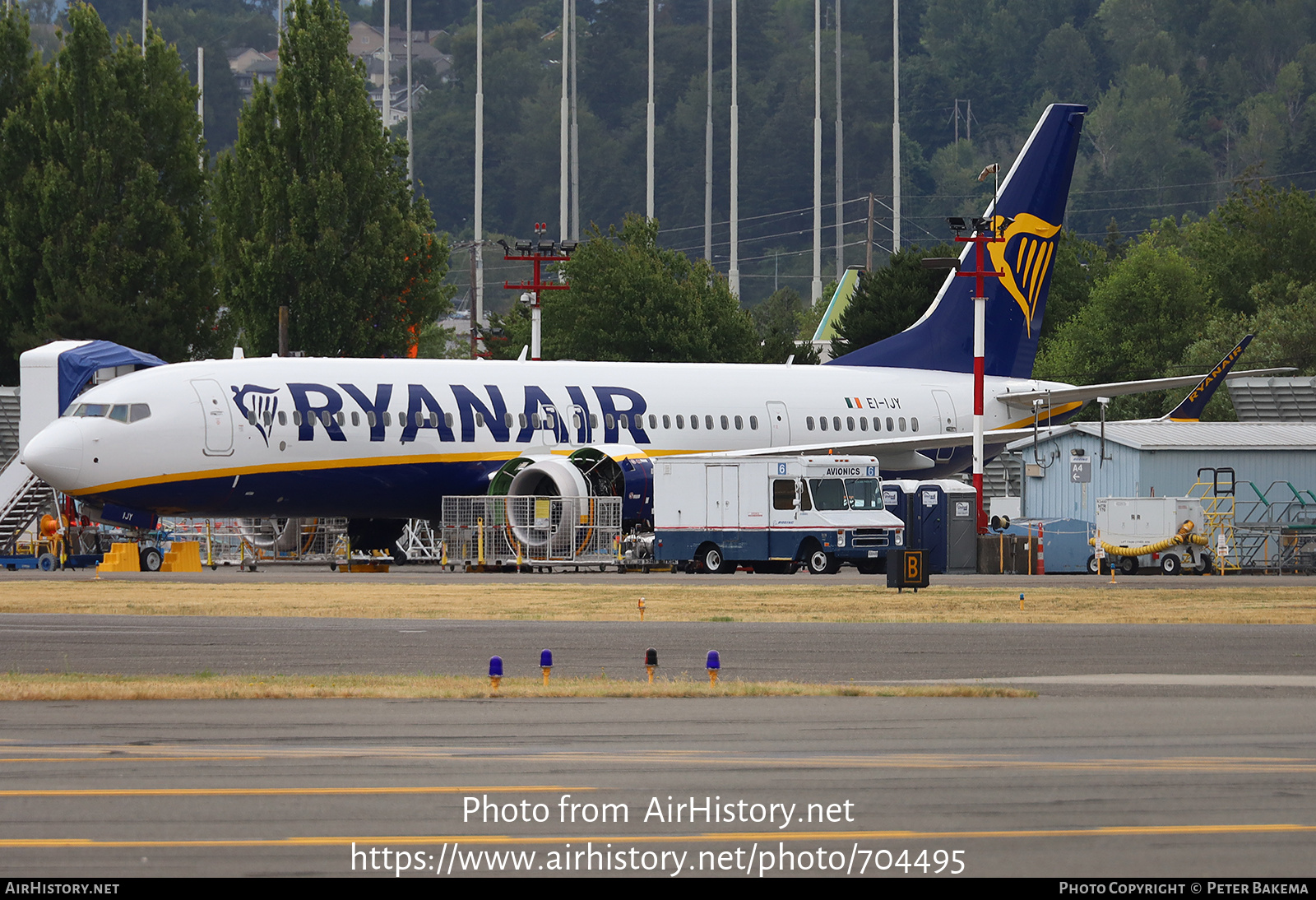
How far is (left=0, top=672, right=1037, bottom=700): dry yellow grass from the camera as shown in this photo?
16.2 meters

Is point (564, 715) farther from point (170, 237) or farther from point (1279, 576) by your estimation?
point (170, 237)

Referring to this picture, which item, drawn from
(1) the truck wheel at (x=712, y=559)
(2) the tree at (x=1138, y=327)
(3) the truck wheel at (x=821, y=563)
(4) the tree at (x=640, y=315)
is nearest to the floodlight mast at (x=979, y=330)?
(3) the truck wheel at (x=821, y=563)

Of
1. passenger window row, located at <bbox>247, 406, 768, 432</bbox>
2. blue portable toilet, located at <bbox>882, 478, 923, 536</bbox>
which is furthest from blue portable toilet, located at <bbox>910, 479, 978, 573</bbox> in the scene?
passenger window row, located at <bbox>247, 406, 768, 432</bbox>

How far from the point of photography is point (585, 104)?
178m

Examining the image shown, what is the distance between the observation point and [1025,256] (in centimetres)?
5128

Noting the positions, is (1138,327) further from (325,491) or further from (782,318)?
(325,491)

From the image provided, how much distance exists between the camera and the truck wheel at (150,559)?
42.4 meters

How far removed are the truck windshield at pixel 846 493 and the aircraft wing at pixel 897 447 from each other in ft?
6.35

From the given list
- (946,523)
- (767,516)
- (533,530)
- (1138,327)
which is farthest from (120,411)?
(1138,327)

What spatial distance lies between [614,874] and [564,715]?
246 inches

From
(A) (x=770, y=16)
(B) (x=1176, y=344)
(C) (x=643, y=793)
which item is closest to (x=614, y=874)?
(C) (x=643, y=793)

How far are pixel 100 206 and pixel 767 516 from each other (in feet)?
107

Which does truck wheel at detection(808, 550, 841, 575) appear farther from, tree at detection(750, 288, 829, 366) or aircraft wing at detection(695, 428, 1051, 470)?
tree at detection(750, 288, 829, 366)

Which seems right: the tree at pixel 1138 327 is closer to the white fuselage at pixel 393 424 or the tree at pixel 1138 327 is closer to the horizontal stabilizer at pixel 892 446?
the horizontal stabilizer at pixel 892 446
